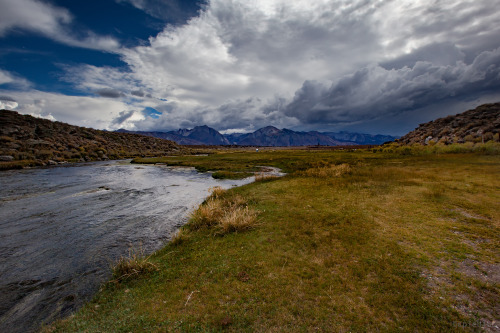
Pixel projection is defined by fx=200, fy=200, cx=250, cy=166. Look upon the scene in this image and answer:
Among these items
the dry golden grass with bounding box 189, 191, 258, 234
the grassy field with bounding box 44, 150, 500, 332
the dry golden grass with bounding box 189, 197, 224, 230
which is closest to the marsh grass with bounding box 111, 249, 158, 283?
the grassy field with bounding box 44, 150, 500, 332

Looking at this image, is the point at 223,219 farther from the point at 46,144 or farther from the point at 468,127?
the point at 468,127

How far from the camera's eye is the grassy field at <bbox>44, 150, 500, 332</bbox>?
484 centimetres

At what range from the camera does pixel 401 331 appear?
442 cm

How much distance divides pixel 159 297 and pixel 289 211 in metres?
8.63

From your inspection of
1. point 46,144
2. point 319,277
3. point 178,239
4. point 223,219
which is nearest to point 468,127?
point 223,219

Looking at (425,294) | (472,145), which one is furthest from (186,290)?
(472,145)

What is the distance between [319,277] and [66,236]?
42.7 ft

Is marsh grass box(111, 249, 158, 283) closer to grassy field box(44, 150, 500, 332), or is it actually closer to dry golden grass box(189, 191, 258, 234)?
grassy field box(44, 150, 500, 332)

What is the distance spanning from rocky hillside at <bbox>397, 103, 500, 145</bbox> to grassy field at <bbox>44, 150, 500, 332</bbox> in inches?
2069

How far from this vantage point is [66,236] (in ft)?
35.7

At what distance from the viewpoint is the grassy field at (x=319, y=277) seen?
484 cm

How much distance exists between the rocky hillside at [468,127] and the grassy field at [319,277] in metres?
52.6

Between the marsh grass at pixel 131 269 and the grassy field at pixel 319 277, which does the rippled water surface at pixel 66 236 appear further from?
the grassy field at pixel 319 277

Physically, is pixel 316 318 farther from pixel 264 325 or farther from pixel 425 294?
pixel 425 294
